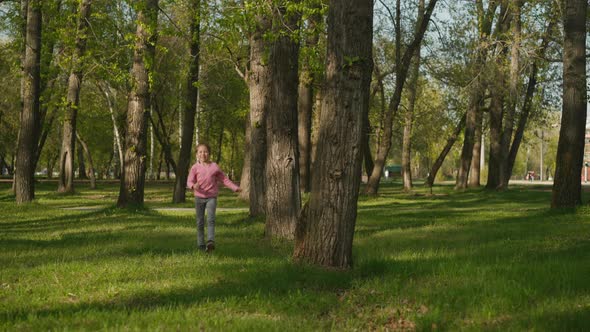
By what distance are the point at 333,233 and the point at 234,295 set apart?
6.67 ft

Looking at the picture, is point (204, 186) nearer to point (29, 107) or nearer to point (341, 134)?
point (341, 134)

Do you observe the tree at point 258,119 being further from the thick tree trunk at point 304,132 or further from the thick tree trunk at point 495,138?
the thick tree trunk at point 495,138

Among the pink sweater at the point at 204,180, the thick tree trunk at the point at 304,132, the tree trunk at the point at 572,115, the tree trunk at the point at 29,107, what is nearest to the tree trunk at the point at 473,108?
the tree trunk at the point at 572,115

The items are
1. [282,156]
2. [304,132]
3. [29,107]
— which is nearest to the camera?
[282,156]

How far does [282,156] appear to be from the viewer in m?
11.9

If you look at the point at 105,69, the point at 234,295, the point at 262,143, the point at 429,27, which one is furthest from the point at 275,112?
the point at 429,27

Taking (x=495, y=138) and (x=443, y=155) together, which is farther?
(x=495, y=138)

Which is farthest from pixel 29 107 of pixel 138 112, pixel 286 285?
pixel 286 285

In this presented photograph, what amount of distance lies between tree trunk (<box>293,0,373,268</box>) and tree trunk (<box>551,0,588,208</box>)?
1078cm

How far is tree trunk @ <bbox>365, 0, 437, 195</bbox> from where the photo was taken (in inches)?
1054

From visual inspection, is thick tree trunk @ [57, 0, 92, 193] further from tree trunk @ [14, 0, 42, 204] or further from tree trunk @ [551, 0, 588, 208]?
tree trunk @ [551, 0, 588, 208]

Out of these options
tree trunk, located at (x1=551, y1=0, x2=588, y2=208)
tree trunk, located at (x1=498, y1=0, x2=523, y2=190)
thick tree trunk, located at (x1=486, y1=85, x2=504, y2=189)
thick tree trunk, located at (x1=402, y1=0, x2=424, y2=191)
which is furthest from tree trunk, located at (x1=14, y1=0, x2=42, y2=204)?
thick tree trunk, located at (x1=486, y1=85, x2=504, y2=189)

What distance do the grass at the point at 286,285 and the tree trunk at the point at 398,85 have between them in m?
15.7

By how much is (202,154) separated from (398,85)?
771 inches
